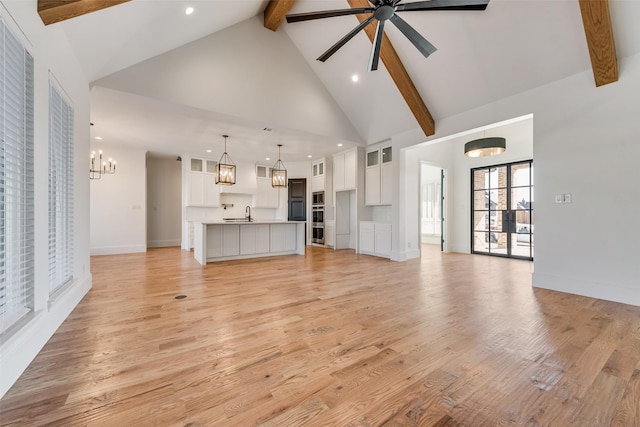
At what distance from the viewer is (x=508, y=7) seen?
129 inches

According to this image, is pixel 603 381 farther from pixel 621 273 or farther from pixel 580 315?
pixel 621 273

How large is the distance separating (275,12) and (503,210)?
685 cm

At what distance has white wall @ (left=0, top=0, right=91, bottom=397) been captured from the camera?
1719 millimetres

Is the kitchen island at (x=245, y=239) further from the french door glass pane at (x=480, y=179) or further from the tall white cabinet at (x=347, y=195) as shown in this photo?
the french door glass pane at (x=480, y=179)

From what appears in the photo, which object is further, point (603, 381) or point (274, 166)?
point (274, 166)

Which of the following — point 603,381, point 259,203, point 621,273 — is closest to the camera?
point 603,381

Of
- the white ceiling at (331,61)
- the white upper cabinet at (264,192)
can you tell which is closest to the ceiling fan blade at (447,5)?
the white ceiling at (331,61)

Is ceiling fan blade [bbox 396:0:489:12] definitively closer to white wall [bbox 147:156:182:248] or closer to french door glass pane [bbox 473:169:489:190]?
french door glass pane [bbox 473:169:489:190]

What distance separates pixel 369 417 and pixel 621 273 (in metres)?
3.97

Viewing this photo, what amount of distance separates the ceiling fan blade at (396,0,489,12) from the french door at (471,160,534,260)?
16.9 ft

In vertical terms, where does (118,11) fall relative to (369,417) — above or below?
above

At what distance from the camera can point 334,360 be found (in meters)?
1.92

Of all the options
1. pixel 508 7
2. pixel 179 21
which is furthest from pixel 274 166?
pixel 508 7

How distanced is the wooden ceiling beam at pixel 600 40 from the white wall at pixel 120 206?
9.10m
